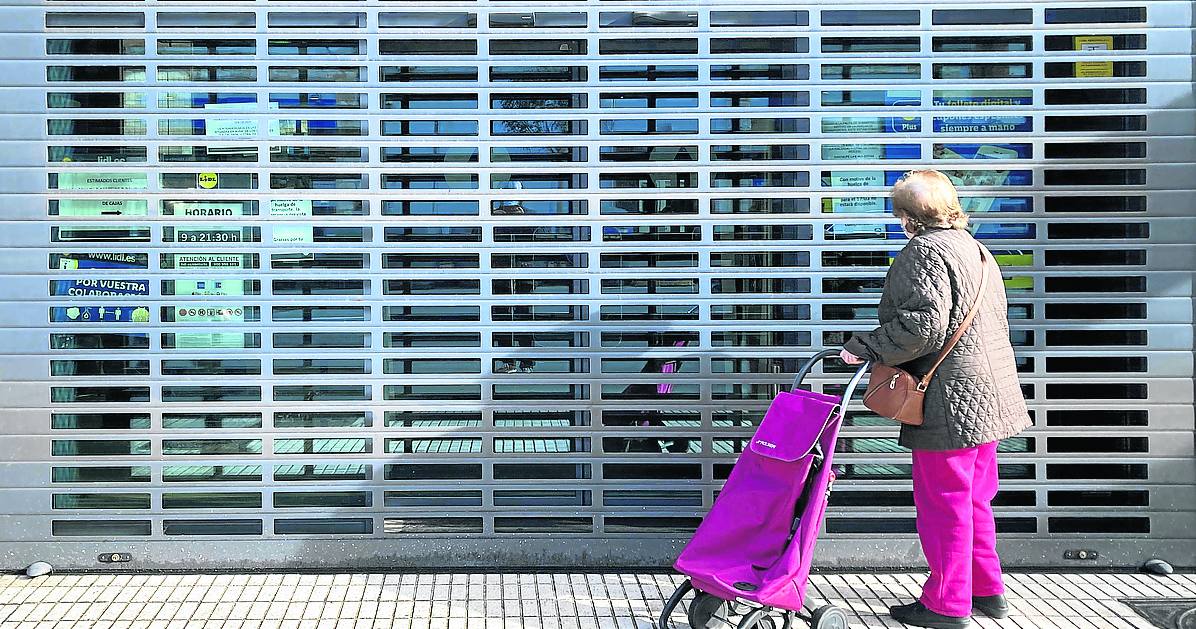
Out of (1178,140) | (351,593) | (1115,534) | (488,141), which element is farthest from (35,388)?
(1178,140)

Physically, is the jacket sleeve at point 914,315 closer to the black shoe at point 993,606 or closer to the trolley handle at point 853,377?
the trolley handle at point 853,377

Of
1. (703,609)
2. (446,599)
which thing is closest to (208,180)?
(446,599)

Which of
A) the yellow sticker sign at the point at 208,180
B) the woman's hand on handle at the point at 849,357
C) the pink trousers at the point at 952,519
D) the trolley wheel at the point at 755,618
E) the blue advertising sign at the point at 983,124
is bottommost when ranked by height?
the trolley wheel at the point at 755,618

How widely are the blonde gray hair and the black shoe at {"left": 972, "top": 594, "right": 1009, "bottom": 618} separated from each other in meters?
1.71

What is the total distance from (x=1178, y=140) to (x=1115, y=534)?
6.94 feet

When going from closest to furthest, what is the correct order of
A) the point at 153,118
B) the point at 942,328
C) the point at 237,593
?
the point at 942,328 < the point at 237,593 < the point at 153,118

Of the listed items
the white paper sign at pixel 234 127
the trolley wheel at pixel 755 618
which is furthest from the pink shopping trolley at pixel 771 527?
the white paper sign at pixel 234 127

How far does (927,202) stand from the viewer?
Result: 453cm

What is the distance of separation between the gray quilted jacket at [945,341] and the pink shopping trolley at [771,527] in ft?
0.87

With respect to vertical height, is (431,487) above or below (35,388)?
below

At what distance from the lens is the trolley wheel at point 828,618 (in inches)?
166

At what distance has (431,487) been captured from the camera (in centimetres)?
535

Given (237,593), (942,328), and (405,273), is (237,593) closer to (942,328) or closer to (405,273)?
(405,273)

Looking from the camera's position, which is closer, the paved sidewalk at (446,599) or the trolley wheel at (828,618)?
the trolley wheel at (828,618)
